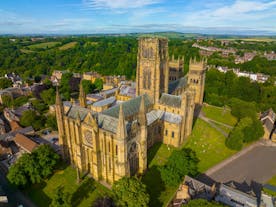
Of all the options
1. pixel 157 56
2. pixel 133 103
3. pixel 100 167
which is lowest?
pixel 100 167

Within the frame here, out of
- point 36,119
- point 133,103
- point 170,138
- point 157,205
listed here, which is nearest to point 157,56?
point 133,103

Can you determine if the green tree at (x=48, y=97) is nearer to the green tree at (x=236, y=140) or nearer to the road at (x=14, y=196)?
the road at (x=14, y=196)

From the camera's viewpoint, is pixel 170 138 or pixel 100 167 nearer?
pixel 100 167

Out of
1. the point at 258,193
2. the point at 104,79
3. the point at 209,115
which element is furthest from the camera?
the point at 104,79

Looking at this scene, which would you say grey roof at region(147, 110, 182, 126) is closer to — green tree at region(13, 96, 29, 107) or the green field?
the green field

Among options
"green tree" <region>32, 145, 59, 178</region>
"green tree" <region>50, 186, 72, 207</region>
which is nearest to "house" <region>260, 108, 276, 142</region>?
"green tree" <region>50, 186, 72, 207</region>

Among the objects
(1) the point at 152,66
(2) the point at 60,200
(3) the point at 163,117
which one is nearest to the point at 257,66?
(3) the point at 163,117

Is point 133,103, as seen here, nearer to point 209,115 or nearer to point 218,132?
point 218,132

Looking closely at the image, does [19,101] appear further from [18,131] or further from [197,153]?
[197,153]
